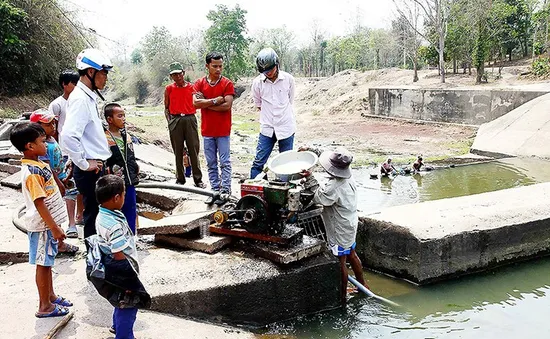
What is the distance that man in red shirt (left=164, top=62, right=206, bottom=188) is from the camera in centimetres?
621

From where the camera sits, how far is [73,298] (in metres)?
3.44

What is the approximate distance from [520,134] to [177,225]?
12.0m

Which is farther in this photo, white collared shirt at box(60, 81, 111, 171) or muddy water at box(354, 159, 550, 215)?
muddy water at box(354, 159, 550, 215)

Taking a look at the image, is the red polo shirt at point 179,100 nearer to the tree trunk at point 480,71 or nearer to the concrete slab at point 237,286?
the concrete slab at point 237,286

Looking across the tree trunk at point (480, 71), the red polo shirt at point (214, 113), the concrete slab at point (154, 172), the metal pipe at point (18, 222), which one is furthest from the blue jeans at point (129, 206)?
the tree trunk at point (480, 71)

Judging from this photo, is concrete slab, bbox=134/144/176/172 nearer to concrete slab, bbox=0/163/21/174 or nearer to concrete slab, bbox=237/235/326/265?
concrete slab, bbox=0/163/21/174

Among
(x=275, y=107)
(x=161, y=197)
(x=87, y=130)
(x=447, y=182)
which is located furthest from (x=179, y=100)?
(x=447, y=182)

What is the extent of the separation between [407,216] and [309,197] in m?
1.47

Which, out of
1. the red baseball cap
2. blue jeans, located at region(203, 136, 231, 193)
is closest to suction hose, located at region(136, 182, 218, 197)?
blue jeans, located at region(203, 136, 231, 193)

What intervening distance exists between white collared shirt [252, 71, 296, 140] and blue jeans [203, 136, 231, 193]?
55cm

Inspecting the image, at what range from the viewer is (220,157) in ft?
18.4

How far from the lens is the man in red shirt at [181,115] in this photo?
A: 6.21 metres

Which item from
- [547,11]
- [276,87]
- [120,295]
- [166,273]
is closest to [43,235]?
[120,295]

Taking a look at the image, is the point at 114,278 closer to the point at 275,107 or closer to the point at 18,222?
the point at 18,222
